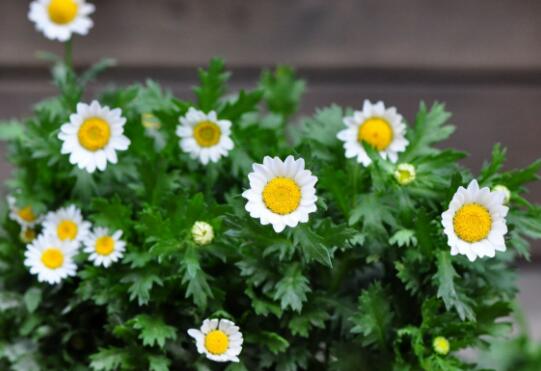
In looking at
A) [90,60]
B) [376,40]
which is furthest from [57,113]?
[376,40]

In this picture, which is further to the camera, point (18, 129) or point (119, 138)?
point (18, 129)

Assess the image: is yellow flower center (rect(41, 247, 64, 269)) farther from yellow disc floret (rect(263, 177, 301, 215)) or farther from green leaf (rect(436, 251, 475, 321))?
green leaf (rect(436, 251, 475, 321))

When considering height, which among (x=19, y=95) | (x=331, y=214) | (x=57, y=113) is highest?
(x=19, y=95)

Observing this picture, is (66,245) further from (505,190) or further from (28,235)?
(505,190)

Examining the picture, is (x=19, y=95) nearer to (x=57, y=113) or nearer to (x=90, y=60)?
(x=90, y=60)

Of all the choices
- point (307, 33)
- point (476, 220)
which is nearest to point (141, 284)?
point (476, 220)
